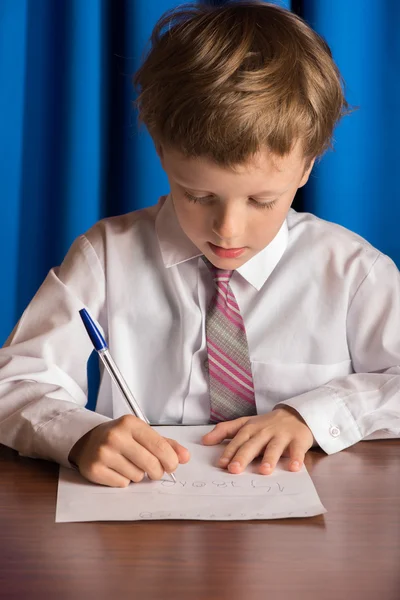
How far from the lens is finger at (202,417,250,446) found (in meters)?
1.01

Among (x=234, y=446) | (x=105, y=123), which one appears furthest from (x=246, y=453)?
(x=105, y=123)

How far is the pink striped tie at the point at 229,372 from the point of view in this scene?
3.84 feet

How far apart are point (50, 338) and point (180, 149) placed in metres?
0.31

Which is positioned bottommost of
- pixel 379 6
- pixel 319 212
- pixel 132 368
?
pixel 132 368

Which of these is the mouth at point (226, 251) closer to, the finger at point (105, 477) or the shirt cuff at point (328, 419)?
the shirt cuff at point (328, 419)

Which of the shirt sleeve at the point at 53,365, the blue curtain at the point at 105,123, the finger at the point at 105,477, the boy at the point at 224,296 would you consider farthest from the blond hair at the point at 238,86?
the blue curtain at the point at 105,123

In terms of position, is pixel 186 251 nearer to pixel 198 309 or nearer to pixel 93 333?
pixel 198 309

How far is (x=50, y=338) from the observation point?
1150mm

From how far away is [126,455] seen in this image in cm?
92

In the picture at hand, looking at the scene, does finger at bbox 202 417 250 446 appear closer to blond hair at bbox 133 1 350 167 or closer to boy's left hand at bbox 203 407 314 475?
boy's left hand at bbox 203 407 314 475

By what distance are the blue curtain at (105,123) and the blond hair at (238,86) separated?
479 mm

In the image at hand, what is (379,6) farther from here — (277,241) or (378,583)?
(378,583)

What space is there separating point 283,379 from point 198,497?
389 millimetres

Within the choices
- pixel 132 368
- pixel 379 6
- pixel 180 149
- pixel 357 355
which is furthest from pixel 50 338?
pixel 379 6
